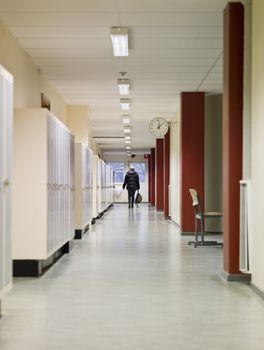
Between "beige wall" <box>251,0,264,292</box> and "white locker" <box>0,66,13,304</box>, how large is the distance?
2.45 meters

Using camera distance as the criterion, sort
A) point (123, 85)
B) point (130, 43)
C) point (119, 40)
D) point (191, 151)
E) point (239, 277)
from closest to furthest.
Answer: point (239, 277) → point (119, 40) → point (130, 43) → point (123, 85) → point (191, 151)

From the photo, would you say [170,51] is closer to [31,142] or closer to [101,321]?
[31,142]

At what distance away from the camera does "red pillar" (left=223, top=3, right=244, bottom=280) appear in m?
5.86

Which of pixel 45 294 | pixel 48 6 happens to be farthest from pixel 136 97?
pixel 45 294

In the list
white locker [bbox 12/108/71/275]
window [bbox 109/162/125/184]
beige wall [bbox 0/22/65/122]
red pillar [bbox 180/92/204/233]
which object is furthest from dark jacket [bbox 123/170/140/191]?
white locker [bbox 12/108/71/275]

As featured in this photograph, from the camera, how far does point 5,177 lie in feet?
14.2

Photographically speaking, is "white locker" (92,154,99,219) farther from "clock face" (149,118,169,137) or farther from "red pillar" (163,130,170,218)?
"red pillar" (163,130,170,218)

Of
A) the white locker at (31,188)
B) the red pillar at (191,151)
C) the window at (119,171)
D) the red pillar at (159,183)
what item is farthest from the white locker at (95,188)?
the window at (119,171)

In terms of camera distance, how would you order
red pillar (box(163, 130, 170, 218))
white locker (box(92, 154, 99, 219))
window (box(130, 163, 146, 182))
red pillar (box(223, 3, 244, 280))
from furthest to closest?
window (box(130, 163, 146, 182))
red pillar (box(163, 130, 170, 218))
white locker (box(92, 154, 99, 219))
red pillar (box(223, 3, 244, 280))

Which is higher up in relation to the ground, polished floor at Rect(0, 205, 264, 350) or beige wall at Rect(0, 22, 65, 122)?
beige wall at Rect(0, 22, 65, 122)

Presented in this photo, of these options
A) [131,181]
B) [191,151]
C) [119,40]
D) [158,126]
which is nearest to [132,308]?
[119,40]

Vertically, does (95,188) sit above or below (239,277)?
above

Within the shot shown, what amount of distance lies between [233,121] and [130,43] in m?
2.37

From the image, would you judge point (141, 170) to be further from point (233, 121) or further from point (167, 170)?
point (233, 121)
